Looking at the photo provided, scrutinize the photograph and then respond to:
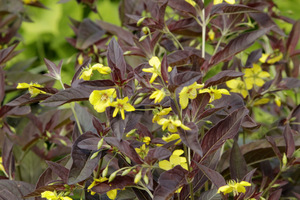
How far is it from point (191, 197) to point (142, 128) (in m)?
0.18

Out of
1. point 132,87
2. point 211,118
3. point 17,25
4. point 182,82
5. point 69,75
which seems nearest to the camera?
point 182,82

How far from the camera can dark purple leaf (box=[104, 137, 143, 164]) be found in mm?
751

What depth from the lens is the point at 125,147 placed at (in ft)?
2.49

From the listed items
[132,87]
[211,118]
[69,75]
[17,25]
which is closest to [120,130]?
[132,87]

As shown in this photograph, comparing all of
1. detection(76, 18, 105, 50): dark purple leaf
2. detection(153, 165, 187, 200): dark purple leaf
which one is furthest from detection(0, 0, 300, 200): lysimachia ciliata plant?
detection(76, 18, 105, 50): dark purple leaf

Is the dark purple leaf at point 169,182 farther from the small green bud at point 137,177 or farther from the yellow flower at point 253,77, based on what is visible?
the yellow flower at point 253,77

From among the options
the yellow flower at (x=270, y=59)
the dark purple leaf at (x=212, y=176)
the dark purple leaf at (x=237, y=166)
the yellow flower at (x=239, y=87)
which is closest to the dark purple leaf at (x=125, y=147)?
the dark purple leaf at (x=212, y=176)

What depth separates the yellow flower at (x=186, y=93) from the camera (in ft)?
2.41

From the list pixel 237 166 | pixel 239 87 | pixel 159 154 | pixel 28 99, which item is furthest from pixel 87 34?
pixel 159 154

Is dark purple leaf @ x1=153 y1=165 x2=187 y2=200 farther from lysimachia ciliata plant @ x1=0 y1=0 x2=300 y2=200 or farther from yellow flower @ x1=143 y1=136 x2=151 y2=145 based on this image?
yellow flower @ x1=143 y1=136 x2=151 y2=145

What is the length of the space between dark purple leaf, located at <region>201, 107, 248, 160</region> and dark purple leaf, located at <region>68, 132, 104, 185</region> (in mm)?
195

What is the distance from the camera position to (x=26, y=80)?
58.4 inches

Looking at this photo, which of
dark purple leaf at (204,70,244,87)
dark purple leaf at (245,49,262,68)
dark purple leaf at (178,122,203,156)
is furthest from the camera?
dark purple leaf at (245,49,262,68)

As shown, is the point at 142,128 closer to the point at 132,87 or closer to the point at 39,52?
the point at 132,87
